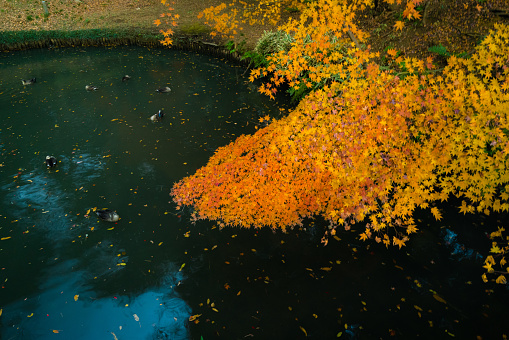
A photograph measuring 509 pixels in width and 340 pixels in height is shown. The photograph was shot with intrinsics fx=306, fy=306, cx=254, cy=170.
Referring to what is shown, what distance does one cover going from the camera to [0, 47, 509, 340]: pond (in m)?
4.84

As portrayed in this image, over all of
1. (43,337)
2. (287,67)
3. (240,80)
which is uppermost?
(287,67)

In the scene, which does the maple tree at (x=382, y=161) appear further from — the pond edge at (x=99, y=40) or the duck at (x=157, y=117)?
the pond edge at (x=99, y=40)

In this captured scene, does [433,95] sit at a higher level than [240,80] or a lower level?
higher

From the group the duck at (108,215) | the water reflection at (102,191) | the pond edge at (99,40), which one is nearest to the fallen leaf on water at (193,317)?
the water reflection at (102,191)

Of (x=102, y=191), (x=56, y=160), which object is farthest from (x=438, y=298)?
(x=56, y=160)

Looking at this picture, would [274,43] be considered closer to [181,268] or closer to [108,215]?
[108,215]

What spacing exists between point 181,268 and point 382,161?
491 cm

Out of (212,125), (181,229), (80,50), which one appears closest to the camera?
(181,229)

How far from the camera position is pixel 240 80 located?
47.6 ft

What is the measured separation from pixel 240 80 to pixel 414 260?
11.2 meters

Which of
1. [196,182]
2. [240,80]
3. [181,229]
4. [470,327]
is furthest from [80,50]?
[470,327]

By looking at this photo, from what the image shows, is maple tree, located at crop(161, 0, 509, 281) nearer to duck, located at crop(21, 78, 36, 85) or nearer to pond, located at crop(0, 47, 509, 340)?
pond, located at crop(0, 47, 509, 340)

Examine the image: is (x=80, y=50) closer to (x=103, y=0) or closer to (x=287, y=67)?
(x=103, y=0)

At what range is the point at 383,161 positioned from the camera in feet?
23.0
